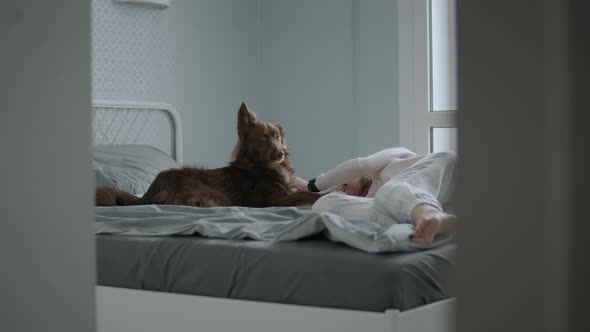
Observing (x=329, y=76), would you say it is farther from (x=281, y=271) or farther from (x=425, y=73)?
(x=281, y=271)

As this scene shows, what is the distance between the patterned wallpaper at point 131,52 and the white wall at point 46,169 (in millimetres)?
3374

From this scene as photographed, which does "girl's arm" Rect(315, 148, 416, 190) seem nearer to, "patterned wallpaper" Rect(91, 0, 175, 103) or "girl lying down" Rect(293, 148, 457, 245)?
"girl lying down" Rect(293, 148, 457, 245)

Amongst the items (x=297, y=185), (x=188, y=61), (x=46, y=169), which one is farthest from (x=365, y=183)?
(x=46, y=169)

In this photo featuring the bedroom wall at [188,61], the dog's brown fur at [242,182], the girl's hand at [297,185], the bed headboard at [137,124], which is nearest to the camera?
the dog's brown fur at [242,182]

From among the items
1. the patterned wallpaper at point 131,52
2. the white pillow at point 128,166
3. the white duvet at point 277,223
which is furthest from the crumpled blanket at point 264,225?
the patterned wallpaper at point 131,52

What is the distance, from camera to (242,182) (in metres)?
2.99

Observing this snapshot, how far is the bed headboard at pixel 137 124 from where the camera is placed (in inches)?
153

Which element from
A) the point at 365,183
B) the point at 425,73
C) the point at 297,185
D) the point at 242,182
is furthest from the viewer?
the point at 425,73

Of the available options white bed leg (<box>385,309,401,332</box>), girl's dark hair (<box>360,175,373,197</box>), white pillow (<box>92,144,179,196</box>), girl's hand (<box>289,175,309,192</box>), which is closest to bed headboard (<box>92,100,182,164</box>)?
white pillow (<box>92,144,179,196</box>)

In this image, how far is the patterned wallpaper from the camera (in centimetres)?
395

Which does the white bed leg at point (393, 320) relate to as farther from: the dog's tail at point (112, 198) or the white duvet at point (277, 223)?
the dog's tail at point (112, 198)

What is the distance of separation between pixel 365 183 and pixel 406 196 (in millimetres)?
771

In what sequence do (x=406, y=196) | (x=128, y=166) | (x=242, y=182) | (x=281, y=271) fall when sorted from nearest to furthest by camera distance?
(x=281, y=271)
(x=406, y=196)
(x=242, y=182)
(x=128, y=166)

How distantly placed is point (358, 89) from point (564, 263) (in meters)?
4.35
